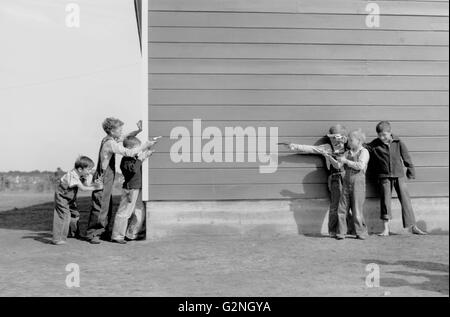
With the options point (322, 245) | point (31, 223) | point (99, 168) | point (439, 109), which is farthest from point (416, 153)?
point (31, 223)

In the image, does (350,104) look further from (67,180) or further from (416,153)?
(67,180)

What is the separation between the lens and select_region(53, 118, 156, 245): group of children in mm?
7828

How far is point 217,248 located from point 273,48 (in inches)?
113

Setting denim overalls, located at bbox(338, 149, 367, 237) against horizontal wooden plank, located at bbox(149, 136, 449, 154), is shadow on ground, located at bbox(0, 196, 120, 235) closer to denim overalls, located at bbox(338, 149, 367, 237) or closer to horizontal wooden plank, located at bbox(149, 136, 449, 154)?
horizontal wooden plank, located at bbox(149, 136, 449, 154)

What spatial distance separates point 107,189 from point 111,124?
2.89 ft

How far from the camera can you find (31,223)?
10523mm

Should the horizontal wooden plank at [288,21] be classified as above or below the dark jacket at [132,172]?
above

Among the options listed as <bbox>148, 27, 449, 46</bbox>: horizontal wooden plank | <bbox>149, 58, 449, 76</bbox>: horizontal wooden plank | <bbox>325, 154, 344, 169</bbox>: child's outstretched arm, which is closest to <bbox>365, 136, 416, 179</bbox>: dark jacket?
<bbox>325, 154, 344, 169</bbox>: child's outstretched arm

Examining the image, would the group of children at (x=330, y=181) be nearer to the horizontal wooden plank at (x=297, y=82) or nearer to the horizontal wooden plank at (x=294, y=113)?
the horizontal wooden plank at (x=294, y=113)

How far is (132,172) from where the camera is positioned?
7945 millimetres

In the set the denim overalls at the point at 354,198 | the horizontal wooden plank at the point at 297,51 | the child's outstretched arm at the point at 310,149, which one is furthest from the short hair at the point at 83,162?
the denim overalls at the point at 354,198

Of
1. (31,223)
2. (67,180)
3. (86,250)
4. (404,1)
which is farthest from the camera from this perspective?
(31,223)

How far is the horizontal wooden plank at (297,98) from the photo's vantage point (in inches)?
315

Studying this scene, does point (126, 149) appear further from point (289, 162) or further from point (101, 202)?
point (289, 162)
